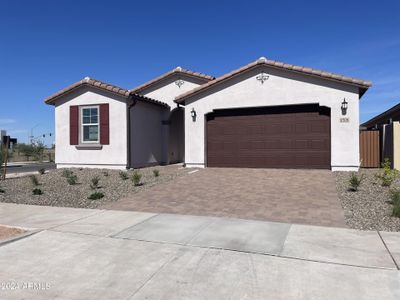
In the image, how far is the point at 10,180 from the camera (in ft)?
46.4

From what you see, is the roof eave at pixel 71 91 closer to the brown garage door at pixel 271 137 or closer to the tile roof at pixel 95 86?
the tile roof at pixel 95 86

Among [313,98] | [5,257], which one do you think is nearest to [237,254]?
[5,257]

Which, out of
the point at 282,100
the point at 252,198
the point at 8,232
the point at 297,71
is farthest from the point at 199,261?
the point at 297,71

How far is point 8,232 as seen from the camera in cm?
657

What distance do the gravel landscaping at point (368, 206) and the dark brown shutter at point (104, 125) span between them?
10.2 m

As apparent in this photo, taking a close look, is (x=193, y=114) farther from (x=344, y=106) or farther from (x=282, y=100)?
(x=344, y=106)

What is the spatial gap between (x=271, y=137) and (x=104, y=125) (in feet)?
25.2

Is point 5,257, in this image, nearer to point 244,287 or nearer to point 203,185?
point 244,287

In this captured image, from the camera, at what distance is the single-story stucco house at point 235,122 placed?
13867 millimetres

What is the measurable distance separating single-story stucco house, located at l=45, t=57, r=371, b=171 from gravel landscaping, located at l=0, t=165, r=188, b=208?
1.99m

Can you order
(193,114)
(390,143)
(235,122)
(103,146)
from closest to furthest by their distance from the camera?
1. (390,143)
2. (235,122)
3. (193,114)
4. (103,146)

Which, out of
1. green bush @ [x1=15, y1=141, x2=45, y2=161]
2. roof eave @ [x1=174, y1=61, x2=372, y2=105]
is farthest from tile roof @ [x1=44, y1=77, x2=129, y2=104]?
green bush @ [x1=15, y1=141, x2=45, y2=161]

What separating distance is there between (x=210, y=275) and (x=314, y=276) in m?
1.28

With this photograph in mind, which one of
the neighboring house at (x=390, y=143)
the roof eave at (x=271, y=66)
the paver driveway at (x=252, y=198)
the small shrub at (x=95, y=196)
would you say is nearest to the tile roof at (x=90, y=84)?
the roof eave at (x=271, y=66)
